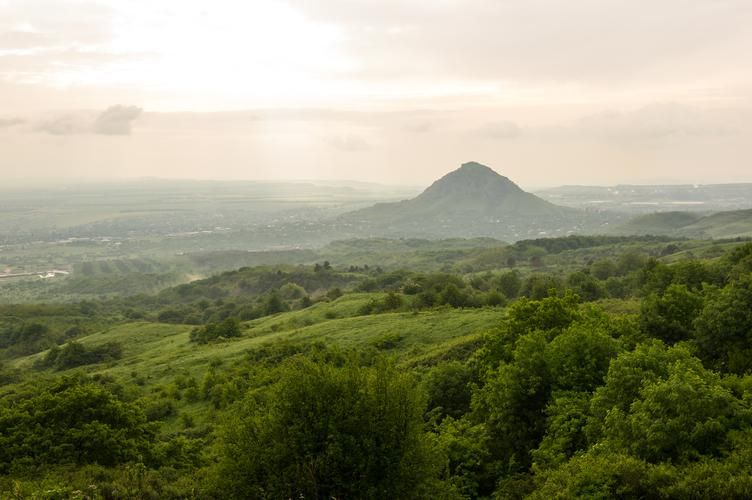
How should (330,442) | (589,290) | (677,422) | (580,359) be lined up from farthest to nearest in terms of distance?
(589,290) → (580,359) → (330,442) → (677,422)

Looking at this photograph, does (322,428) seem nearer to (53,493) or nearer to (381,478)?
(381,478)

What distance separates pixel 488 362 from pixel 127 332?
87820 mm

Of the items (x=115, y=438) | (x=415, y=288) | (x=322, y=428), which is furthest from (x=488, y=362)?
(x=415, y=288)

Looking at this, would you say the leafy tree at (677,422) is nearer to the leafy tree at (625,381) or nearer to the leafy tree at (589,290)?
the leafy tree at (625,381)

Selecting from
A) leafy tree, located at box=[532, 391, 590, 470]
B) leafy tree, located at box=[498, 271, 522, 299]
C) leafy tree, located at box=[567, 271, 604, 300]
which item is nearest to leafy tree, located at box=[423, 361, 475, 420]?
leafy tree, located at box=[532, 391, 590, 470]

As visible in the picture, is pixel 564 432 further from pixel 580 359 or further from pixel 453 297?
pixel 453 297

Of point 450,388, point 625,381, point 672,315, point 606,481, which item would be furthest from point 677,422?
point 450,388

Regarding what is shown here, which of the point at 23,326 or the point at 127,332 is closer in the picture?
the point at 127,332

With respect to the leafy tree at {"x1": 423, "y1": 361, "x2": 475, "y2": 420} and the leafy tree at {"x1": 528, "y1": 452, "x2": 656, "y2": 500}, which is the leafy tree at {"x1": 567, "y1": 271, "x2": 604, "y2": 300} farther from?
the leafy tree at {"x1": 528, "y1": 452, "x2": 656, "y2": 500}

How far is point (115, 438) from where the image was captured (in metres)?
30.0

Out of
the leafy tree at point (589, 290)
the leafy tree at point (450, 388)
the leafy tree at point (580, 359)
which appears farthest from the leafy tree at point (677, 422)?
the leafy tree at point (589, 290)

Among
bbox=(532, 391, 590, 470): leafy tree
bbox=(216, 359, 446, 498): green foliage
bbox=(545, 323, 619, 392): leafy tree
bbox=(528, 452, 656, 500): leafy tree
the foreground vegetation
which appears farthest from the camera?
bbox=(545, 323, 619, 392): leafy tree

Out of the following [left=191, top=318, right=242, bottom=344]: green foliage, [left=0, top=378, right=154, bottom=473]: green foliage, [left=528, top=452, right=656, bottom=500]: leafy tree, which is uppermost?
[left=528, top=452, right=656, bottom=500]: leafy tree

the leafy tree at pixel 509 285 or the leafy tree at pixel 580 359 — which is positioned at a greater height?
the leafy tree at pixel 580 359
